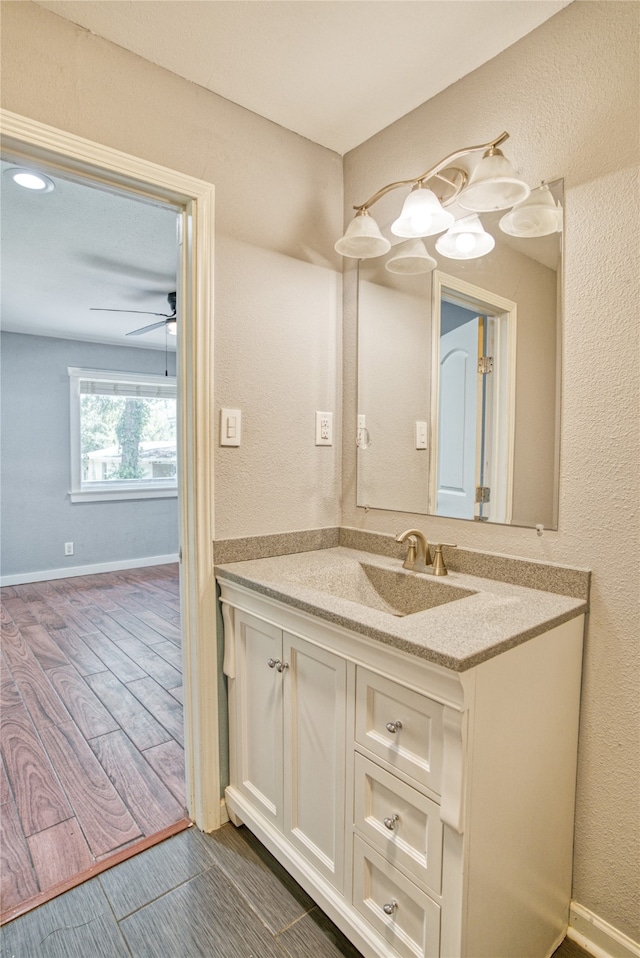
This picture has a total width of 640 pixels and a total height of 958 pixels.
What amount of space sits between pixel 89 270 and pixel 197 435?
2.23m

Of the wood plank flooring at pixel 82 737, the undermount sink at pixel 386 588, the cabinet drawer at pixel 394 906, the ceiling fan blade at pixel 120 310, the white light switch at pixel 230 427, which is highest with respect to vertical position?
the ceiling fan blade at pixel 120 310

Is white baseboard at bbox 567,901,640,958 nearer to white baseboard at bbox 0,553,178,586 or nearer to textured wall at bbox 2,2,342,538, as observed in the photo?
textured wall at bbox 2,2,342,538

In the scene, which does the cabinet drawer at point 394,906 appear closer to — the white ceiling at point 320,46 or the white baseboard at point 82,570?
the white ceiling at point 320,46

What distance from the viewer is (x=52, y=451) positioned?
480 centimetres

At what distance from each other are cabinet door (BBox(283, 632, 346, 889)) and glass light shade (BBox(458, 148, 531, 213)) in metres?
1.21

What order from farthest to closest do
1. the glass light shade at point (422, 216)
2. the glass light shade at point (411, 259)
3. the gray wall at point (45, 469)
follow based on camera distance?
the gray wall at point (45, 469) → the glass light shade at point (411, 259) → the glass light shade at point (422, 216)

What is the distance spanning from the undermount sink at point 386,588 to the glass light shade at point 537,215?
994 millimetres

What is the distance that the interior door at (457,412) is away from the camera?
5.02 feet

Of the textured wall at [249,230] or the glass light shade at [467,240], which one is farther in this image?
the glass light shade at [467,240]

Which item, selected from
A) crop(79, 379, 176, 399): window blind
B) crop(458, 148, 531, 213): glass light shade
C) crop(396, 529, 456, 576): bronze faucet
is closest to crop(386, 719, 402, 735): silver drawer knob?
crop(396, 529, 456, 576): bronze faucet

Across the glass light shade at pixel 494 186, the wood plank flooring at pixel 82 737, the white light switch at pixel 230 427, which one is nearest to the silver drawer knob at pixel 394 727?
the white light switch at pixel 230 427

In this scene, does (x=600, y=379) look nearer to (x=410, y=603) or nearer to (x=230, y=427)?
(x=410, y=603)

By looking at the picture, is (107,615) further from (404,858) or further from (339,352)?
(404,858)

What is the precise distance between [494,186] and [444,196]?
364mm
